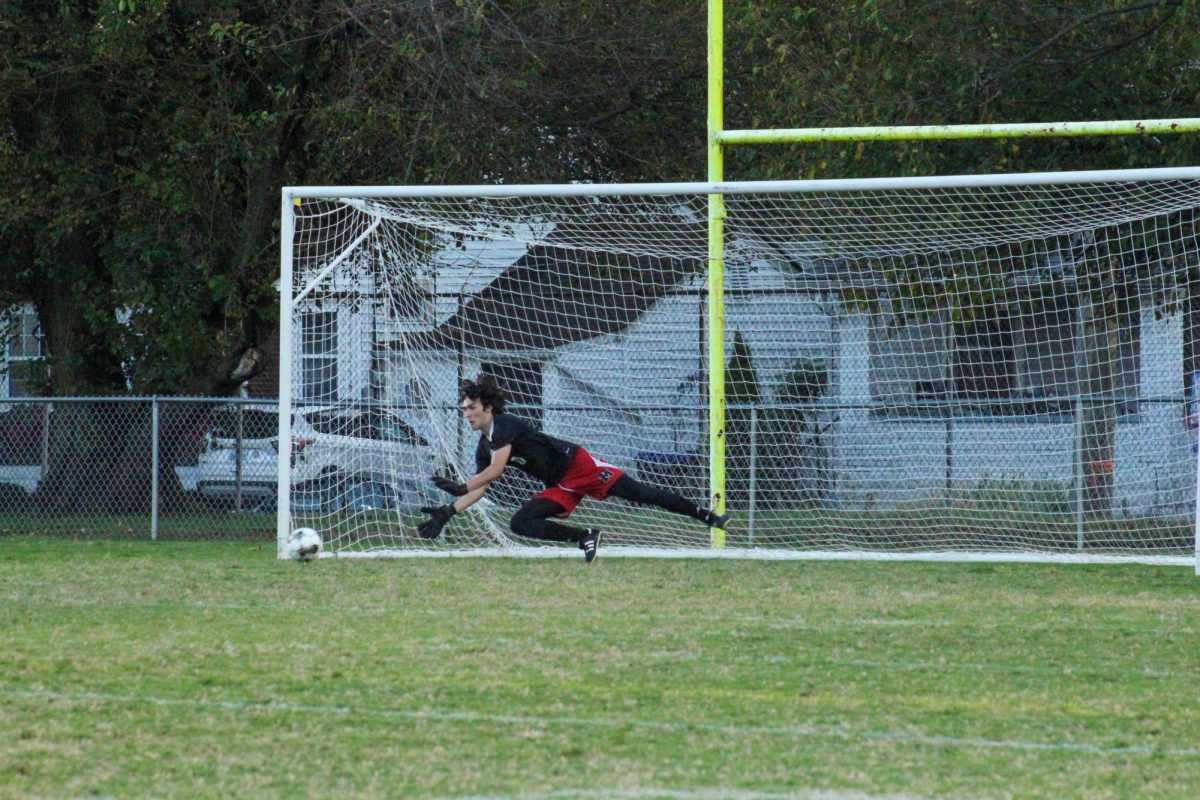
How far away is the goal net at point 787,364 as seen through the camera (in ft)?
42.9

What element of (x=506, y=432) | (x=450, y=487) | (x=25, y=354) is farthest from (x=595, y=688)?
(x=25, y=354)

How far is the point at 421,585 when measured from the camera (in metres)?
9.73

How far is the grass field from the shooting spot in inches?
178

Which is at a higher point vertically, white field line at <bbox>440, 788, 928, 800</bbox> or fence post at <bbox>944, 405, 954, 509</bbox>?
fence post at <bbox>944, 405, 954, 509</bbox>

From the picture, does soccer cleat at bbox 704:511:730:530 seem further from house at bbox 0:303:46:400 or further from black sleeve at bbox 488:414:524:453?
house at bbox 0:303:46:400

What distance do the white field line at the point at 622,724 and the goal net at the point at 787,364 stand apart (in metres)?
5.79

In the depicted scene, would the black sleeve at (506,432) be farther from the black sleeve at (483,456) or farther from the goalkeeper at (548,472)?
the black sleeve at (483,456)

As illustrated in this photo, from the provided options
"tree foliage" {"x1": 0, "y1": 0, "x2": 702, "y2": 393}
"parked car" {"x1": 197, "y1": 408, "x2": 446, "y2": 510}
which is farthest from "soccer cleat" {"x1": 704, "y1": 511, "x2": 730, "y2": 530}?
"tree foliage" {"x1": 0, "y1": 0, "x2": 702, "y2": 393}

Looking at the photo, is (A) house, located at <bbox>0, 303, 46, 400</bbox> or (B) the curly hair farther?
(A) house, located at <bbox>0, 303, 46, 400</bbox>

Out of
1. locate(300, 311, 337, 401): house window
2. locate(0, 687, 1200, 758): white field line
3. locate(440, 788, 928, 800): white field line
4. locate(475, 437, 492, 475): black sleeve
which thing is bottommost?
locate(440, 788, 928, 800): white field line

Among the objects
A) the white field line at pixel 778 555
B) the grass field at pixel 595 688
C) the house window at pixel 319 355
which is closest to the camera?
the grass field at pixel 595 688

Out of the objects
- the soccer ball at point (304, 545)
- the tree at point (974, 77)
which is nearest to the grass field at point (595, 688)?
the soccer ball at point (304, 545)

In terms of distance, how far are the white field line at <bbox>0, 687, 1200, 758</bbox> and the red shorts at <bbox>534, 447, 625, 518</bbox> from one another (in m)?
5.57

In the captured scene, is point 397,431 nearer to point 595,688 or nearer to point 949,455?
point 949,455
